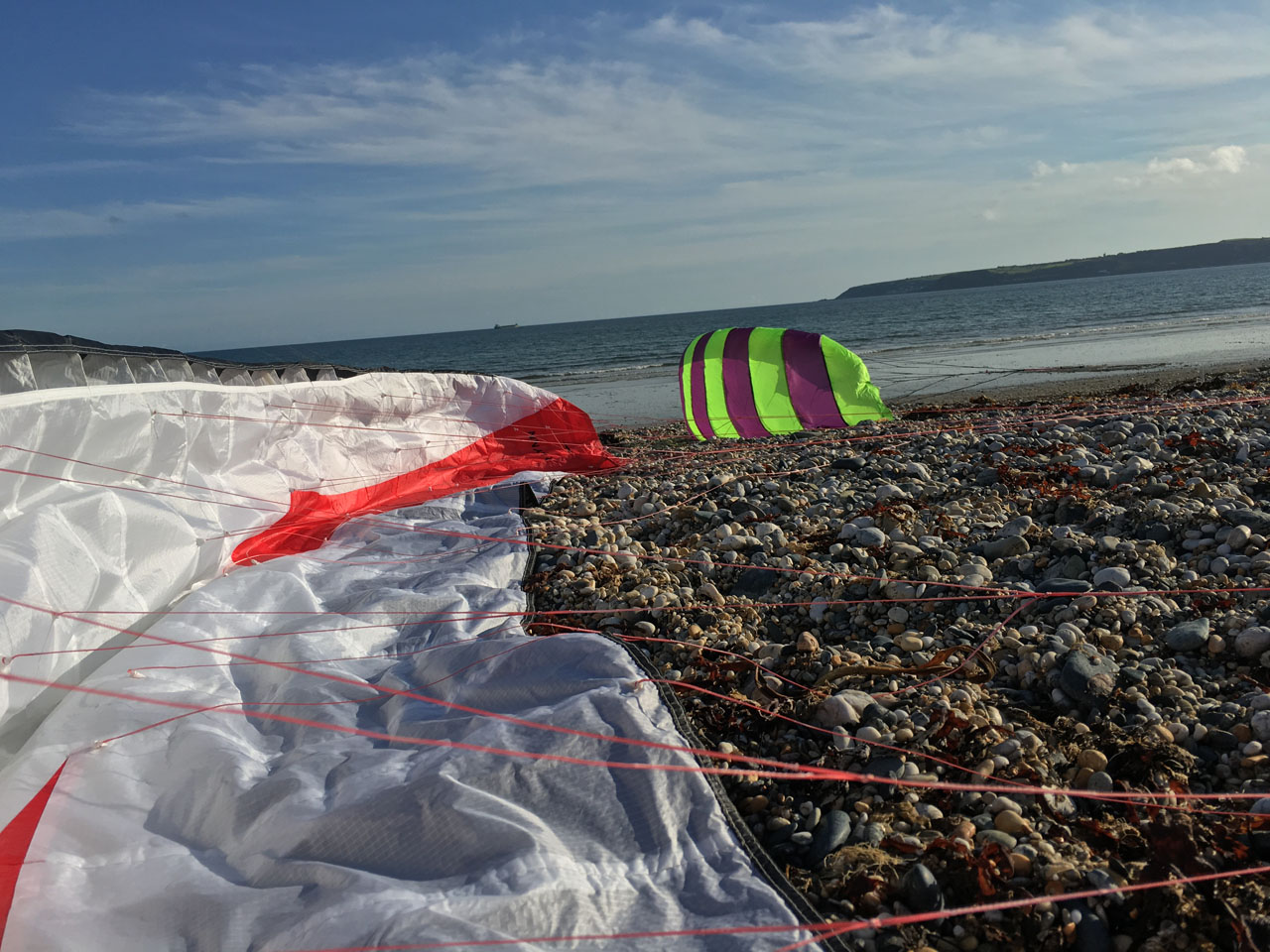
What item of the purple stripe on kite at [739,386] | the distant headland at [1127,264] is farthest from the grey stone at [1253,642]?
the distant headland at [1127,264]

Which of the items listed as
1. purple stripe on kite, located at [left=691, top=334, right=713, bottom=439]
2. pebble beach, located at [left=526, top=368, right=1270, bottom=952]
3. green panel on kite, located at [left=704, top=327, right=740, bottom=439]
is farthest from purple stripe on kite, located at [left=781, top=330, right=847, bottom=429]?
pebble beach, located at [left=526, top=368, right=1270, bottom=952]

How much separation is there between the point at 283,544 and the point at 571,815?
134 inches

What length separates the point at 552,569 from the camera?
447 cm

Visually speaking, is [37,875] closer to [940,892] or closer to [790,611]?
[940,892]

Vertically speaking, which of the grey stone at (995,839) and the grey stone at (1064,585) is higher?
the grey stone at (1064,585)

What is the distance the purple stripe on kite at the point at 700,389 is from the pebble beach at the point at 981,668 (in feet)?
12.6

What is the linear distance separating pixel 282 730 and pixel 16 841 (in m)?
0.76

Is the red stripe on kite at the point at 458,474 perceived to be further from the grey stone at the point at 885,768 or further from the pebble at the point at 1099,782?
the pebble at the point at 1099,782

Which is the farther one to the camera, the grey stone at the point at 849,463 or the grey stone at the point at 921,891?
the grey stone at the point at 849,463

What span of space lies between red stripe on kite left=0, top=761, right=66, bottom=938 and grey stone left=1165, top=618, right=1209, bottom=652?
11.7 feet

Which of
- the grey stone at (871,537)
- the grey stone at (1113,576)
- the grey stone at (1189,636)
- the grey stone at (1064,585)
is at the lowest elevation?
the grey stone at (1189,636)

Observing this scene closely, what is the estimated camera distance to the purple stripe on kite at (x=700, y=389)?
9.64 metres

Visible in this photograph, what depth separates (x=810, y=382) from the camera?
9.25m

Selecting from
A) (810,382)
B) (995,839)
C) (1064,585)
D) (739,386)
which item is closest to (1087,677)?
(1064,585)
